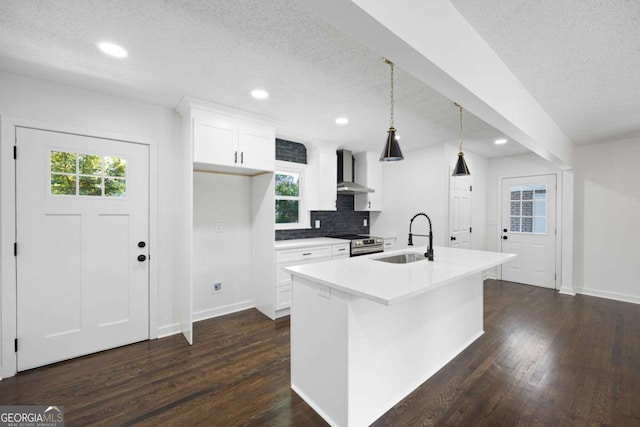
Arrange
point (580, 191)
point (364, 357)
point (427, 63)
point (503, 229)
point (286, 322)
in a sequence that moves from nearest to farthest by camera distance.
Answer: point (427, 63)
point (364, 357)
point (286, 322)
point (580, 191)
point (503, 229)

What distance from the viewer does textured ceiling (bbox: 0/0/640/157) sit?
159cm

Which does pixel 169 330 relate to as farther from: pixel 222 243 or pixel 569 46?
pixel 569 46

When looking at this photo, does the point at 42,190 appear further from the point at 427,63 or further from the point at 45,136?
the point at 427,63

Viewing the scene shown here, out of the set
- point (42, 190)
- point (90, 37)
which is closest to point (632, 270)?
point (90, 37)

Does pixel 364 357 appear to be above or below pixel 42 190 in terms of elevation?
below

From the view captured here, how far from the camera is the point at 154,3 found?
5.01 feet

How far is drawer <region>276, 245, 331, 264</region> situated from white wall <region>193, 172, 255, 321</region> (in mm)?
653

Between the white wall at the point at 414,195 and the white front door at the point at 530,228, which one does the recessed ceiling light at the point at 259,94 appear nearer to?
the white wall at the point at 414,195

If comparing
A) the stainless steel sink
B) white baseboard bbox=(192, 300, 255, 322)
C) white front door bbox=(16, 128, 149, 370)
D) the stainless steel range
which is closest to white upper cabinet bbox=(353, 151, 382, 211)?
the stainless steel range

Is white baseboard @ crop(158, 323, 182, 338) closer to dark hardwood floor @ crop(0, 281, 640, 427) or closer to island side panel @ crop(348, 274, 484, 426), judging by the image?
dark hardwood floor @ crop(0, 281, 640, 427)

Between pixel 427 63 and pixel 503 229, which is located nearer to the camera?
pixel 427 63

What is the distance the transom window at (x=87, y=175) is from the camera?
2500mm

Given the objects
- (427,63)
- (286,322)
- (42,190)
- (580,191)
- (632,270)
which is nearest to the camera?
(427,63)

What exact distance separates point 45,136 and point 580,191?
712 cm
